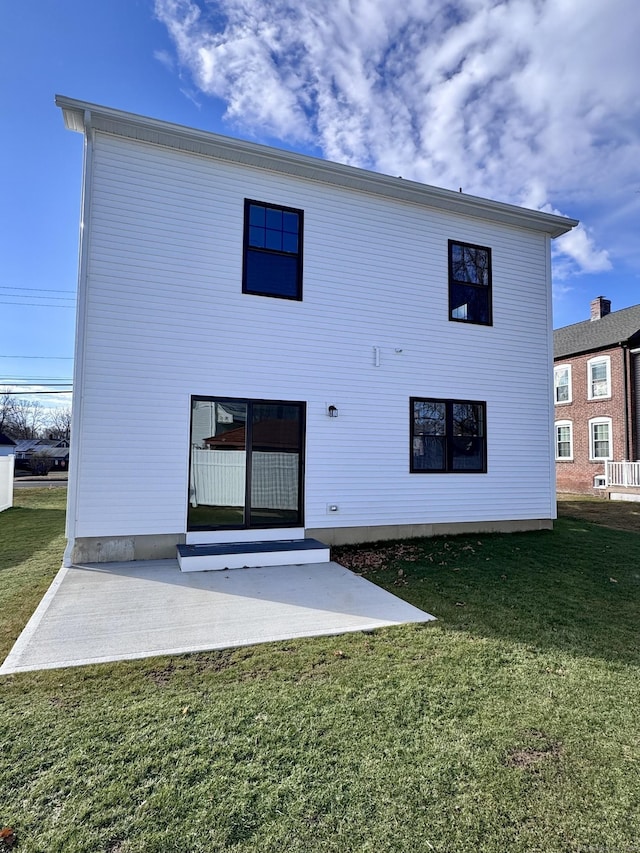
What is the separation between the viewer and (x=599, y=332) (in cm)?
1914

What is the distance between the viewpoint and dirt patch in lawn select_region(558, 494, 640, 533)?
9.79 meters

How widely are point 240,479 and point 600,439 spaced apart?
57.7 ft

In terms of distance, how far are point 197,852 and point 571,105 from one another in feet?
40.6

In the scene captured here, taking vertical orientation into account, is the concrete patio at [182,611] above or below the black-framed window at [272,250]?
below

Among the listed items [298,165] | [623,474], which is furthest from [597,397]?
[298,165]

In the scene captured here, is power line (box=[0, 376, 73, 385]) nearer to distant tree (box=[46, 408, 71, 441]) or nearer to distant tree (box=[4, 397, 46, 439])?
distant tree (box=[4, 397, 46, 439])

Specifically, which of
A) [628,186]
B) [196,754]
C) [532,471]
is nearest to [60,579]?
[196,754]

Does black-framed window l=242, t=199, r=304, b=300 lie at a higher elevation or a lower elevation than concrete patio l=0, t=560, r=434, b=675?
higher

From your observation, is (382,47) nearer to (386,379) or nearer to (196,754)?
(386,379)

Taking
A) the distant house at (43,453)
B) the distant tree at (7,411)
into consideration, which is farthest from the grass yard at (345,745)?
the distant tree at (7,411)

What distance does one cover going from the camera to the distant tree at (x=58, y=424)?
5375 centimetres

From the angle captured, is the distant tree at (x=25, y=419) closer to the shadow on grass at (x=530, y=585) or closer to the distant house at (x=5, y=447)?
the distant house at (x=5, y=447)

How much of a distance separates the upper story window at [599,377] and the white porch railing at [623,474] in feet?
11.6

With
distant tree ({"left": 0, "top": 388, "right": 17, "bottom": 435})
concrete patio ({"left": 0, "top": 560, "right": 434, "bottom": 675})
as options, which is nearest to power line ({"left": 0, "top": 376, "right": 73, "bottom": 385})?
distant tree ({"left": 0, "top": 388, "right": 17, "bottom": 435})
